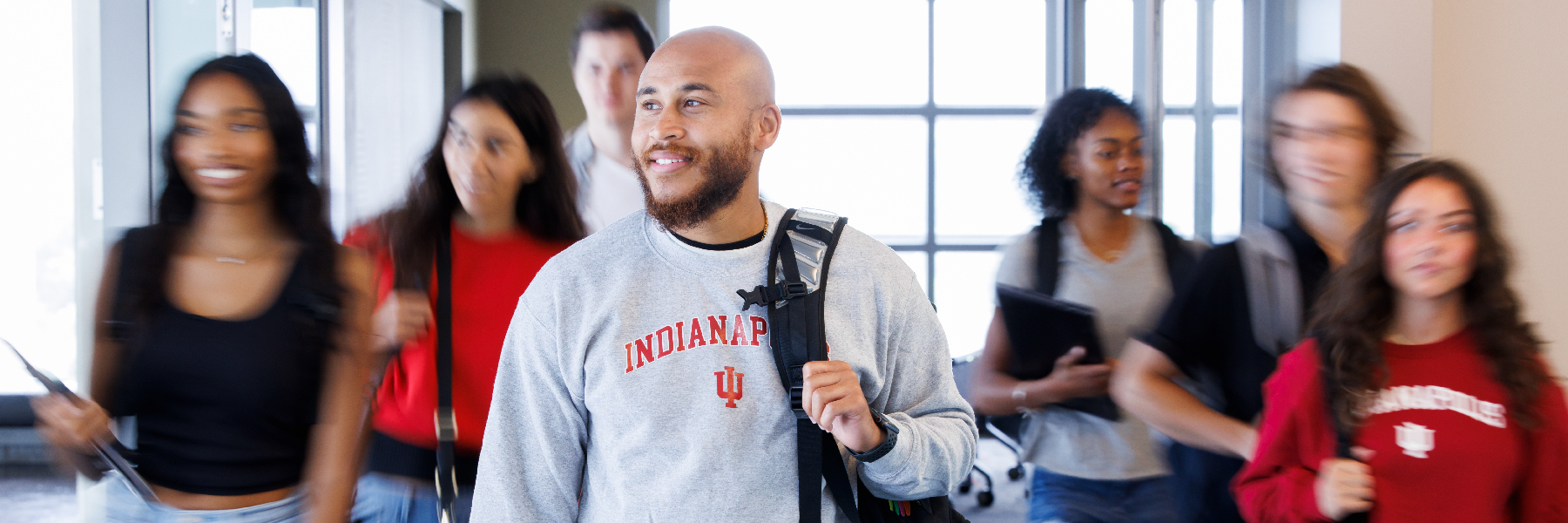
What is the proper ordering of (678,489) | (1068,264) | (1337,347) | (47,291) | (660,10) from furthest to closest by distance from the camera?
1. (660,10)
2. (47,291)
3. (1068,264)
4. (1337,347)
5. (678,489)

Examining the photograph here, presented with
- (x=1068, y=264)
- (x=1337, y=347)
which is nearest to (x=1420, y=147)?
(x=1068, y=264)

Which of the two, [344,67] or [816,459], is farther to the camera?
[344,67]

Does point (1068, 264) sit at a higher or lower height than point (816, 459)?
higher

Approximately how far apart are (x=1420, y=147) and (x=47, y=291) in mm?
4056

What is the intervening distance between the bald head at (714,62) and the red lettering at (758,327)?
291 mm

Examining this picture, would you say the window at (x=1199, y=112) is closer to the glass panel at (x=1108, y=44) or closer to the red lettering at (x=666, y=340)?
the glass panel at (x=1108, y=44)

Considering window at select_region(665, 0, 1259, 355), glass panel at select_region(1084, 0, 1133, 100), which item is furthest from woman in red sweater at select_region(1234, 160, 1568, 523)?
window at select_region(665, 0, 1259, 355)

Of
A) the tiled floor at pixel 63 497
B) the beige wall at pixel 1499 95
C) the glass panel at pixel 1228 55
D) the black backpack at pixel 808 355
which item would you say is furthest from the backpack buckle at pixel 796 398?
the tiled floor at pixel 63 497

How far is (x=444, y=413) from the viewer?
168 centimetres

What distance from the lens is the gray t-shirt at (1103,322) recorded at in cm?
181

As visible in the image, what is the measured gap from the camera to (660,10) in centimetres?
577

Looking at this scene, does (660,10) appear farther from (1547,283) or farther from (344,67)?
(1547,283)

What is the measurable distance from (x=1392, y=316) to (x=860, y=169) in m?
4.71

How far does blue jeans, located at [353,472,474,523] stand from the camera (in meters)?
1.68
